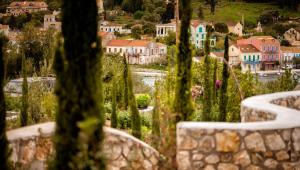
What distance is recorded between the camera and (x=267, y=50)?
255 feet

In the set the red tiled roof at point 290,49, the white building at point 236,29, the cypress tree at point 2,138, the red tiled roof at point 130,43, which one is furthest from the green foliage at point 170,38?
the cypress tree at point 2,138

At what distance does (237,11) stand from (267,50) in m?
34.7

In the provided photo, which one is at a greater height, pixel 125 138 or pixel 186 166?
pixel 125 138

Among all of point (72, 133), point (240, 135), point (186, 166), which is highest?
point (72, 133)

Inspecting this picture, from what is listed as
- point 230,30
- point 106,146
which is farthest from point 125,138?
point 230,30

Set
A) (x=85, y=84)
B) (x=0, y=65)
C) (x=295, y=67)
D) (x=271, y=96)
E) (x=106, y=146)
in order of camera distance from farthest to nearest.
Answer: (x=295, y=67) → (x=271, y=96) → (x=106, y=146) → (x=0, y=65) → (x=85, y=84)

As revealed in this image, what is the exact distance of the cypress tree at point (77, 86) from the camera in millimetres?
4902

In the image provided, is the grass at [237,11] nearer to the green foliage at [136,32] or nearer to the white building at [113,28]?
the green foliage at [136,32]

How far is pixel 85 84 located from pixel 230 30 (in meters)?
92.9

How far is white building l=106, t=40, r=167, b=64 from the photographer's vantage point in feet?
260

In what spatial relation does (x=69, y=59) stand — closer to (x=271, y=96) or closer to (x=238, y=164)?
(x=238, y=164)

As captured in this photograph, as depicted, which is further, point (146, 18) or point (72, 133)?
point (146, 18)

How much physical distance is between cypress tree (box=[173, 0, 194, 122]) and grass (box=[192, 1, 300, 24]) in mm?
93574

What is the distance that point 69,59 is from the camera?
495cm
